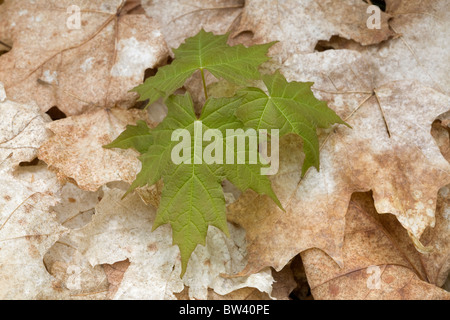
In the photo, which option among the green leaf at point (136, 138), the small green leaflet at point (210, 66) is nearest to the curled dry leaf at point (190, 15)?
the small green leaflet at point (210, 66)

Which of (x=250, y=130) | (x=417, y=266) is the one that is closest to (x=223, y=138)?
(x=250, y=130)

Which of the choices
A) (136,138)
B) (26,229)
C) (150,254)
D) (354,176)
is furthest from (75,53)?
(354,176)

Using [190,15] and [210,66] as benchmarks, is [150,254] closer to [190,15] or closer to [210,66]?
[210,66]

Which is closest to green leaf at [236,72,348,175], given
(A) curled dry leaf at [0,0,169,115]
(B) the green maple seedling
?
(B) the green maple seedling

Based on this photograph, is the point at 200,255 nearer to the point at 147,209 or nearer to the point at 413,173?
the point at 147,209

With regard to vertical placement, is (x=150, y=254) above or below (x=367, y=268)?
above

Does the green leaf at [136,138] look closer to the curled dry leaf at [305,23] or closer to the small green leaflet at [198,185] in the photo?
the small green leaflet at [198,185]

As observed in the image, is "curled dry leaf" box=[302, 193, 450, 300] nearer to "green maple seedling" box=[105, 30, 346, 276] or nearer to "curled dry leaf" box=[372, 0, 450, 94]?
"green maple seedling" box=[105, 30, 346, 276]

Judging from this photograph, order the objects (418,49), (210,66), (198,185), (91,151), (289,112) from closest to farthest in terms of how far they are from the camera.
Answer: (198,185) → (289,112) → (210,66) → (91,151) → (418,49)
